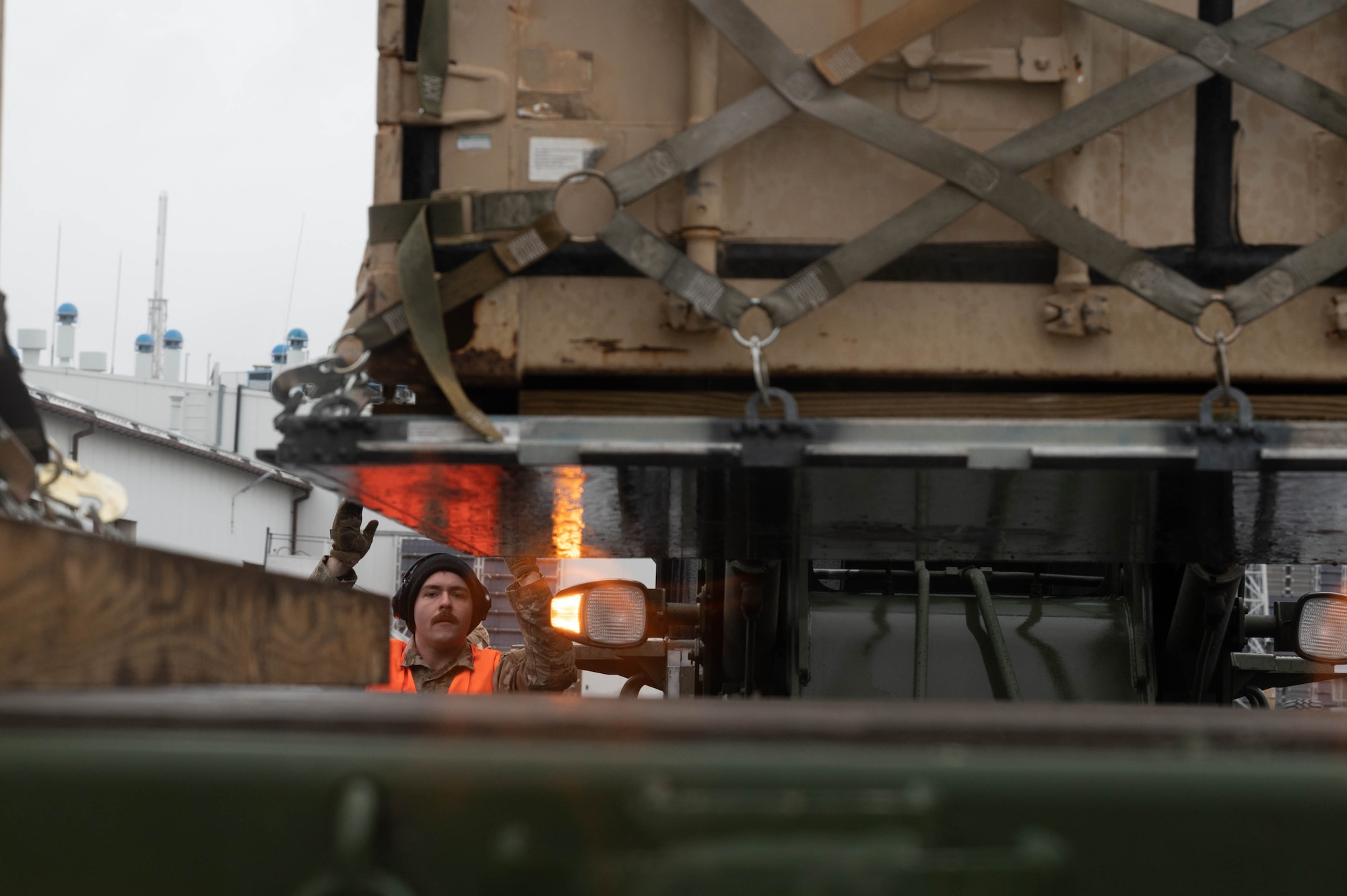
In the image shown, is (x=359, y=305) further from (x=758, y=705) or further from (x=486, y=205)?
(x=758, y=705)

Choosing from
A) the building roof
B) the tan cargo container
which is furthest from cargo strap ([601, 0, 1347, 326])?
the building roof

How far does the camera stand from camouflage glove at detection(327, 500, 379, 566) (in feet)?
18.1

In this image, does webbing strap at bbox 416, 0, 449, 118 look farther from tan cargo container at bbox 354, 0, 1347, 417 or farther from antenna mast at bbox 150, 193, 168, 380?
antenna mast at bbox 150, 193, 168, 380

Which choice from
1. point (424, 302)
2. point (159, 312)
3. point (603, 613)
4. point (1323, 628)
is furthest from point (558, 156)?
point (159, 312)

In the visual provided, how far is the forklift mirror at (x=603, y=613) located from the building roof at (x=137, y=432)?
54.8ft

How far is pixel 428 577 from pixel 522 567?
0.78 m

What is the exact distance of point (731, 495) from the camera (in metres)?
3.02

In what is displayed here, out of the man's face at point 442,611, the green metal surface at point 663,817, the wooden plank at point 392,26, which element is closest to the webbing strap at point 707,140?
the wooden plank at point 392,26

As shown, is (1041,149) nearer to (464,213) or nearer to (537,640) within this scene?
(464,213)

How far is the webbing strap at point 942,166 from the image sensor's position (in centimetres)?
248

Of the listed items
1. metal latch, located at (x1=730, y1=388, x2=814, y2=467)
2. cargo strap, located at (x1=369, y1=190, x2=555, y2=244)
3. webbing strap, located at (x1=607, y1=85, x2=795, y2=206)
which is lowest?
metal latch, located at (x1=730, y1=388, x2=814, y2=467)

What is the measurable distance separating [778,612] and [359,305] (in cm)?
294

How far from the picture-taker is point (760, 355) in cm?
246

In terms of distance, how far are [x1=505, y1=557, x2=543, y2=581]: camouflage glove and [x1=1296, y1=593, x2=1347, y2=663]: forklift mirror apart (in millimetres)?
2678
